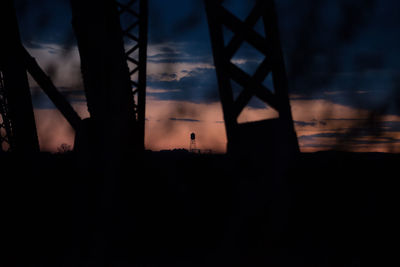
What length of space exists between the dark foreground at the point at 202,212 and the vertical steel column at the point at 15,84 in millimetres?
709

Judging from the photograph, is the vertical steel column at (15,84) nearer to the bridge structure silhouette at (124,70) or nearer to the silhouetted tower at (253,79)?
the bridge structure silhouette at (124,70)

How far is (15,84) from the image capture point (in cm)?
556

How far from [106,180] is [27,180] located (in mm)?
1875

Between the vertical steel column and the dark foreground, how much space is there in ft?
2.32

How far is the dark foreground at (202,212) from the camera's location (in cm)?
316

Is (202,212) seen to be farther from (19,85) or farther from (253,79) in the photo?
(19,85)

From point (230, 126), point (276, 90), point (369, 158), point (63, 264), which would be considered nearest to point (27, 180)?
point (63, 264)

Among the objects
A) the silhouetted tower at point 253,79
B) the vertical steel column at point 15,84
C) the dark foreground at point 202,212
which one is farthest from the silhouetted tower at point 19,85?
the silhouetted tower at point 253,79

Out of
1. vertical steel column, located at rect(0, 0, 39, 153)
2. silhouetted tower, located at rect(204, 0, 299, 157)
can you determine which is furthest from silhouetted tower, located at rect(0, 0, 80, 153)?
silhouetted tower, located at rect(204, 0, 299, 157)

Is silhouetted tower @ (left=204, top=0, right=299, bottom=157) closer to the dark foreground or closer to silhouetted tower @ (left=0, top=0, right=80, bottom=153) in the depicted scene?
the dark foreground

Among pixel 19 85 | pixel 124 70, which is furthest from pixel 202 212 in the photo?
pixel 19 85

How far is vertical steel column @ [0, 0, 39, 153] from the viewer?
5465mm

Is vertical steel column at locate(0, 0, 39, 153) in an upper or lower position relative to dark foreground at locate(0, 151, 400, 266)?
A: upper

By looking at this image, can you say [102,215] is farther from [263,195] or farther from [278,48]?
[278,48]
